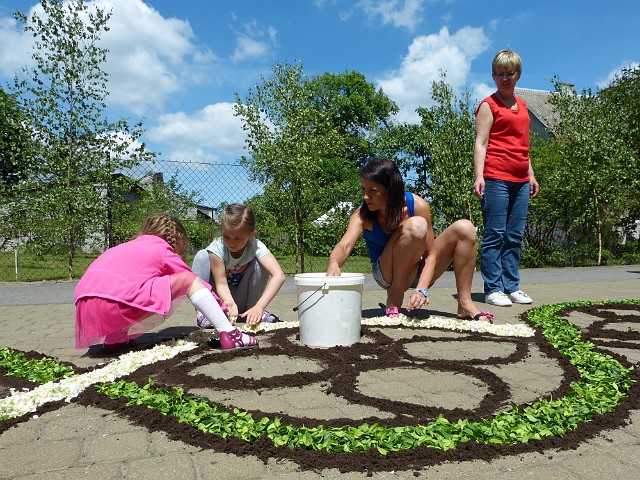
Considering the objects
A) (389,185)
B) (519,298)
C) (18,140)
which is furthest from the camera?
(18,140)

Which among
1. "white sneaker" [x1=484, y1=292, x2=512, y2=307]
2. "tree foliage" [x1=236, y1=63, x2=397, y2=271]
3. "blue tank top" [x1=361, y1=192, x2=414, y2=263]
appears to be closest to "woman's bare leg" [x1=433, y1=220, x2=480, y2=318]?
"blue tank top" [x1=361, y1=192, x2=414, y2=263]

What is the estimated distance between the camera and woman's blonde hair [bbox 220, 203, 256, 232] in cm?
375

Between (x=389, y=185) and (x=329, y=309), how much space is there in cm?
108

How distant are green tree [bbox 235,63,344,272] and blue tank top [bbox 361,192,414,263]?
17.6 ft

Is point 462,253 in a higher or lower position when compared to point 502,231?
lower

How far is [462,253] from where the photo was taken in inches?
169

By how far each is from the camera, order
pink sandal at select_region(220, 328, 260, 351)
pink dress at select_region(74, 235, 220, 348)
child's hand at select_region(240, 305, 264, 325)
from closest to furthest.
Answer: pink dress at select_region(74, 235, 220, 348) < pink sandal at select_region(220, 328, 260, 351) < child's hand at select_region(240, 305, 264, 325)

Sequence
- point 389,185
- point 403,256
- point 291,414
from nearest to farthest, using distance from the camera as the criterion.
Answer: point 291,414
point 389,185
point 403,256

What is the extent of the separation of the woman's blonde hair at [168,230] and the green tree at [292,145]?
20.0 ft

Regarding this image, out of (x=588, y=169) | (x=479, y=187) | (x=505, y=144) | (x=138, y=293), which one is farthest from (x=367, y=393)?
(x=588, y=169)

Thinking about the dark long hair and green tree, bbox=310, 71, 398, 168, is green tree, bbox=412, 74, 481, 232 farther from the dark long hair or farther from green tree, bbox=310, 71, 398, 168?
green tree, bbox=310, 71, 398, 168

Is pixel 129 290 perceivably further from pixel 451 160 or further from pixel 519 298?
pixel 451 160

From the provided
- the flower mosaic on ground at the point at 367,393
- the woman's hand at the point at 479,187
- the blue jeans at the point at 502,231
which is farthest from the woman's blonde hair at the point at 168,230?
the blue jeans at the point at 502,231

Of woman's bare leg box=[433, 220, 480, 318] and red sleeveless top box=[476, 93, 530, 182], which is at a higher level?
red sleeveless top box=[476, 93, 530, 182]
